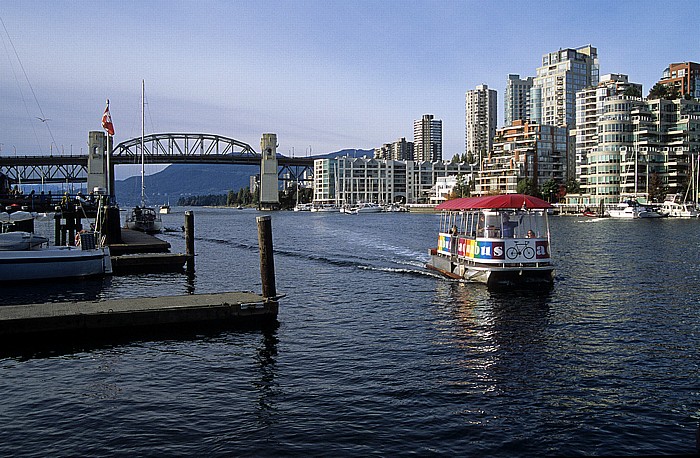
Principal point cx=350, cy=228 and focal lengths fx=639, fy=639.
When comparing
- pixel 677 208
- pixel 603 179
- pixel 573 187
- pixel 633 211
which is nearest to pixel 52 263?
pixel 633 211

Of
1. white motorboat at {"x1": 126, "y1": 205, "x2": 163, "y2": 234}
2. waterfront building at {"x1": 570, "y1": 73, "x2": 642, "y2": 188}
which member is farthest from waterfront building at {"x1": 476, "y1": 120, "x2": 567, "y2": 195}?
white motorboat at {"x1": 126, "y1": 205, "x2": 163, "y2": 234}

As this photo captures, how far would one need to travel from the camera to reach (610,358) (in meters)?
18.2

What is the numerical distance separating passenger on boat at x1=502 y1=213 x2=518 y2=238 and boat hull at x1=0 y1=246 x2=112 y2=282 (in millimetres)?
21055

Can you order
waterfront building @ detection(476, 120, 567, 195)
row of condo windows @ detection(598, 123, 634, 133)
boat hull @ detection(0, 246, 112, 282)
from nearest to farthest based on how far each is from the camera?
boat hull @ detection(0, 246, 112, 282)
row of condo windows @ detection(598, 123, 634, 133)
waterfront building @ detection(476, 120, 567, 195)

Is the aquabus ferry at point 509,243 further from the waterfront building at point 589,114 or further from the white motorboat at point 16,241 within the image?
the waterfront building at point 589,114

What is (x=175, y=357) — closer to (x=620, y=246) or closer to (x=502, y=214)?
(x=502, y=214)

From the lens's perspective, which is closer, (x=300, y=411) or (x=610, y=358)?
(x=300, y=411)

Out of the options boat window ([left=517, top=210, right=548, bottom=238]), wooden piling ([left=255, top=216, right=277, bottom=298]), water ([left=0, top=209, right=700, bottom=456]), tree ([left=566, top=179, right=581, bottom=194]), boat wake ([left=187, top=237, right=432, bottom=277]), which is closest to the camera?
water ([left=0, top=209, right=700, bottom=456])

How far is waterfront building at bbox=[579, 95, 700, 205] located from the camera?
143 metres

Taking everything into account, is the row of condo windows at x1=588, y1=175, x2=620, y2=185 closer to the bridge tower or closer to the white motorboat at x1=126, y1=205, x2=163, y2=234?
the white motorboat at x1=126, y1=205, x2=163, y2=234

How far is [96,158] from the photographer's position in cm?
18662

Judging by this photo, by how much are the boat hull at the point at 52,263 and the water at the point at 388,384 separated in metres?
3.20

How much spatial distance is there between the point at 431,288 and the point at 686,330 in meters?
12.3

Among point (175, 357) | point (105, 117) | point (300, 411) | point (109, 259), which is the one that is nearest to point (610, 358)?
point (300, 411)
